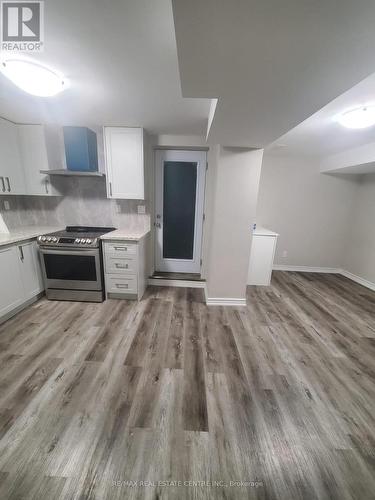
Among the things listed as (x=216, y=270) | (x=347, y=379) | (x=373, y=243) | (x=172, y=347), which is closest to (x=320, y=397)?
(x=347, y=379)

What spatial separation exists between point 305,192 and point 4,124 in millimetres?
5082

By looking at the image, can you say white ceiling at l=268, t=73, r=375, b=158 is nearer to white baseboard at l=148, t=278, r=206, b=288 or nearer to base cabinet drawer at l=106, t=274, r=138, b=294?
white baseboard at l=148, t=278, r=206, b=288

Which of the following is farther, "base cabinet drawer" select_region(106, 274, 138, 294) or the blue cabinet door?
"base cabinet drawer" select_region(106, 274, 138, 294)

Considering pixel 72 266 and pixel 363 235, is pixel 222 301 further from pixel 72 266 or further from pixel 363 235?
pixel 363 235

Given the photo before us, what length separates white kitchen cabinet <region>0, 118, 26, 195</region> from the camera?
8.07 ft

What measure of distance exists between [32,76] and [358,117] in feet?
9.55

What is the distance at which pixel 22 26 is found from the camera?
110 cm

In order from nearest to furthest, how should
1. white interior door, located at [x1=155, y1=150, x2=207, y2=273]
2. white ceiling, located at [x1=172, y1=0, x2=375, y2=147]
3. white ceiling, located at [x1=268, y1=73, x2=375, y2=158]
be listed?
white ceiling, located at [x1=172, y1=0, x2=375, y2=147] → white ceiling, located at [x1=268, y1=73, x2=375, y2=158] → white interior door, located at [x1=155, y1=150, x2=207, y2=273]

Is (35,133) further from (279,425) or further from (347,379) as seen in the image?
(347,379)

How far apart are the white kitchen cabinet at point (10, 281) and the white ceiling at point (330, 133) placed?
3666 millimetres

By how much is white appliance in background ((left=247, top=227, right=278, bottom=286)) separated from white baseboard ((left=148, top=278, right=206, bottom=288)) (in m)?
0.98

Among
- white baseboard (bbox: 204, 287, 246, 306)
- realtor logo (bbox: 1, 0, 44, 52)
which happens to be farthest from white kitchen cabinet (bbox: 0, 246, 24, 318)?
white baseboard (bbox: 204, 287, 246, 306)

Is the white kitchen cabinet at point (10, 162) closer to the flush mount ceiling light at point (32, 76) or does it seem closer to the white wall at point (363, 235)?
the flush mount ceiling light at point (32, 76)

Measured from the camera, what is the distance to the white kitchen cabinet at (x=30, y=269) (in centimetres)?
238
